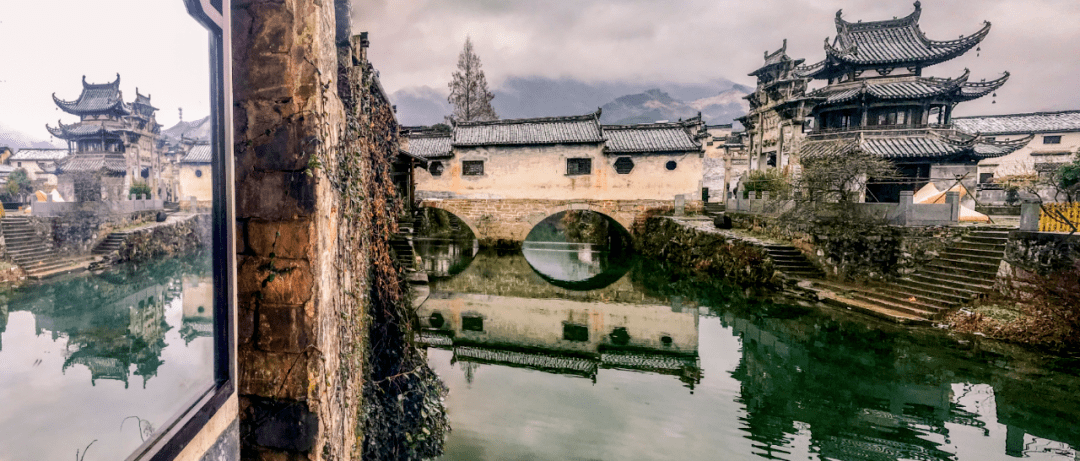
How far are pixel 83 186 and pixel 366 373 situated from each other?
242 centimetres

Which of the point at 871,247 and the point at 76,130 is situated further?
the point at 871,247

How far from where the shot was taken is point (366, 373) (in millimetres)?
3637

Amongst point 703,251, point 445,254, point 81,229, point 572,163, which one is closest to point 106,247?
point 81,229

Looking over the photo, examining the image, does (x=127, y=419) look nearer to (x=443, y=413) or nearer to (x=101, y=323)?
(x=101, y=323)

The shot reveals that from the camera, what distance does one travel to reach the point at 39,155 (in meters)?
1.61

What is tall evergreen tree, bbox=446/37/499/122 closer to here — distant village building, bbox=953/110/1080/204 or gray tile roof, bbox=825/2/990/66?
gray tile roof, bbox=825/2/990/66

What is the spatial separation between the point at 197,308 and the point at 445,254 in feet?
60.6

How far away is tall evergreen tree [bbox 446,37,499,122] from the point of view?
2770 cm

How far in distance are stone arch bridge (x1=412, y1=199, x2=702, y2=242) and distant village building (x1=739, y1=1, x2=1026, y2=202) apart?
6032 millimetres

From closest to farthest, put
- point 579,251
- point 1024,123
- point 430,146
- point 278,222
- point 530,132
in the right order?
point 278,222 → point 530,132 → point 430,146 → point 579,251 → point 1024,123

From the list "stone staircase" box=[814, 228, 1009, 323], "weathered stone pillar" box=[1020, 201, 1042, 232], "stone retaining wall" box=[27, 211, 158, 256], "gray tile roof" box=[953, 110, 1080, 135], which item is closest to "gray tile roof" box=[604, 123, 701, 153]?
"stone staircase" box=[814, 228, 1009, 323]

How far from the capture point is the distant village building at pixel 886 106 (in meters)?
16.5

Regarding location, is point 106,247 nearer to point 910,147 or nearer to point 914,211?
point 914,211

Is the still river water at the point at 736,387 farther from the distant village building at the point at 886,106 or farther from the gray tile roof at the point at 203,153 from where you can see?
the distant village building at the point at 886,106
